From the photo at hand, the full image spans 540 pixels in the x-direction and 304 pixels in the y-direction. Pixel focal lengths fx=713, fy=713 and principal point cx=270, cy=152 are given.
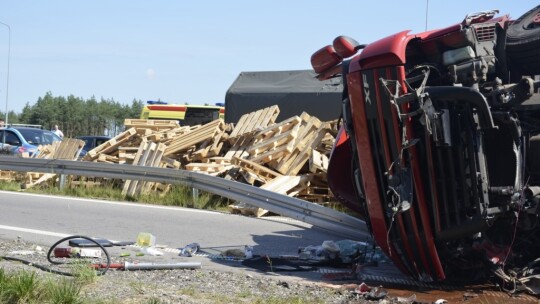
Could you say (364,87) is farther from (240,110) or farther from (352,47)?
(240,110)

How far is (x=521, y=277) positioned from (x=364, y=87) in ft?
6.63

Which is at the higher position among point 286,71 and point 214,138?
point 286,71

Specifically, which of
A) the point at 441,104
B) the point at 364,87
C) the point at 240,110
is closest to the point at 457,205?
the point at 441,104

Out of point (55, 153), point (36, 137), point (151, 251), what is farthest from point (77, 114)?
point (151, 251)

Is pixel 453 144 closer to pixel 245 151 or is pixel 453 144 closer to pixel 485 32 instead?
pixel 485 32

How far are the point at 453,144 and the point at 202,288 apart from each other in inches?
92.3

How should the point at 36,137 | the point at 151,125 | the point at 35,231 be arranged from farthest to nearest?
1. the point at 36,137
2. the point at 151,125
3. the point at 35,231

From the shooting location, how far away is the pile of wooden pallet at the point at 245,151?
40.4 ft

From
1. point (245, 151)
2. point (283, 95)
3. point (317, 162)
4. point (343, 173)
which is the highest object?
point (283, 95)

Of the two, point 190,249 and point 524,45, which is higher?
point 524,45

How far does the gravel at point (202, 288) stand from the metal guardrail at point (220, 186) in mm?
2225

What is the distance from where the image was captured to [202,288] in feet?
19.3

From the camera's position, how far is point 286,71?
62.1 feet

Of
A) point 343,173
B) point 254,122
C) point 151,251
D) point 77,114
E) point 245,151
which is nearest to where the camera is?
point 343,173
